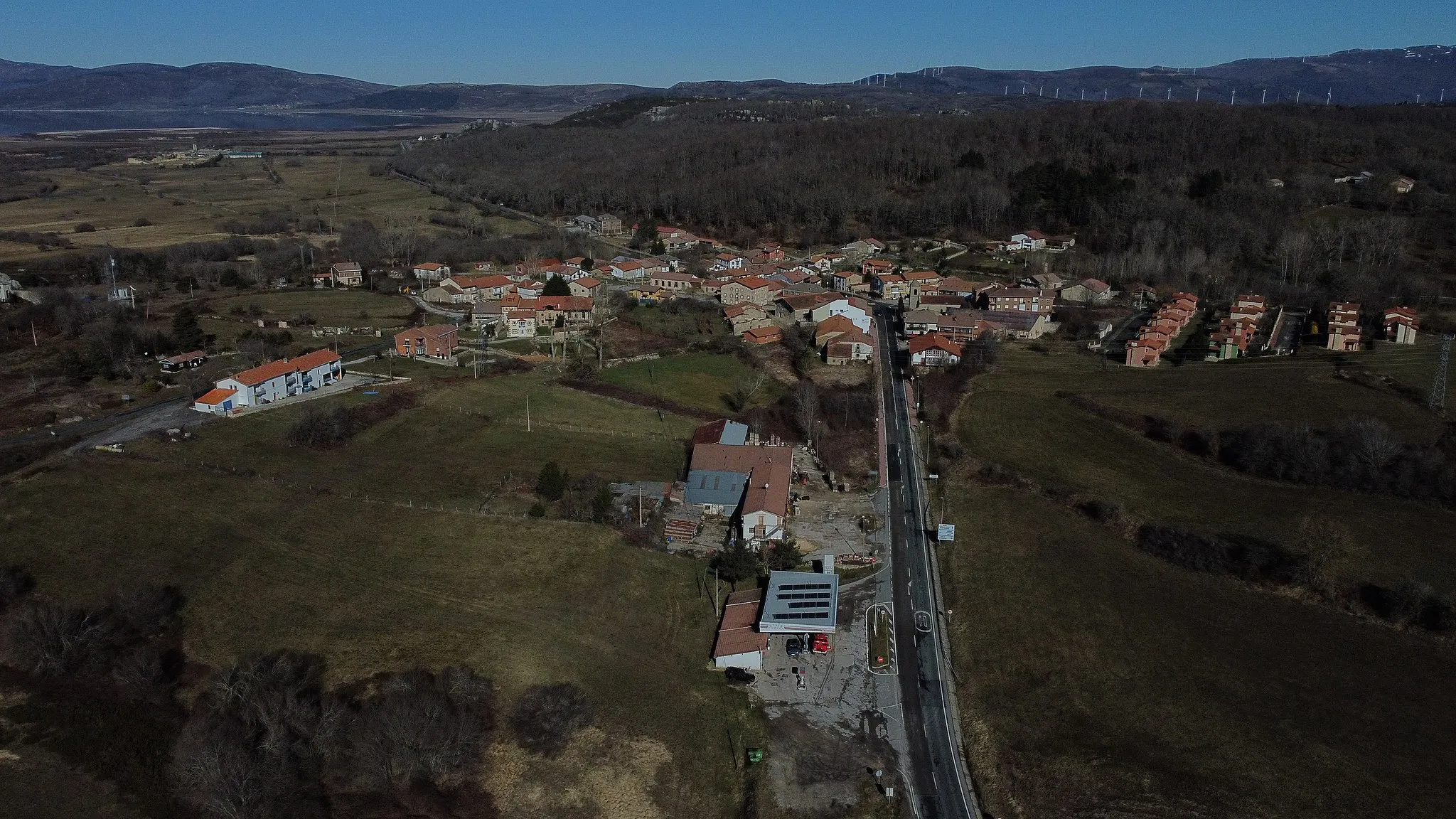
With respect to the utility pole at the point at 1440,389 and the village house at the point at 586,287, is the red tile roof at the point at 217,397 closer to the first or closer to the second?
the village house at the point at 586,287

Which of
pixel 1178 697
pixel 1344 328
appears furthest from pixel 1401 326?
pixel 1178 697

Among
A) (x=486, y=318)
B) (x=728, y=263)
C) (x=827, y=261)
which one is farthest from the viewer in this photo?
(x=827, y=261)

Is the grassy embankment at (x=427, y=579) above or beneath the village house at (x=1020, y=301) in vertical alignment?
beneath

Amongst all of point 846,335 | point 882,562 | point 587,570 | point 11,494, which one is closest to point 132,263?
point 11,494

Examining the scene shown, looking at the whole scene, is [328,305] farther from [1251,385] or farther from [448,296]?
[1251,385]

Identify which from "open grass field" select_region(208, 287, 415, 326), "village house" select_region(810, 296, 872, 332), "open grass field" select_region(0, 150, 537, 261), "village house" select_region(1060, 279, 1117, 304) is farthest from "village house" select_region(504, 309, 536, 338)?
"open grass field" select_region(0, 150, 537, 261)

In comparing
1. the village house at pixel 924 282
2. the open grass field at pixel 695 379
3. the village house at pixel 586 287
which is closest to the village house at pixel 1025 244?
the village house at pixel 924 282

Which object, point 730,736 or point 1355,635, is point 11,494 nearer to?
point 730,736
